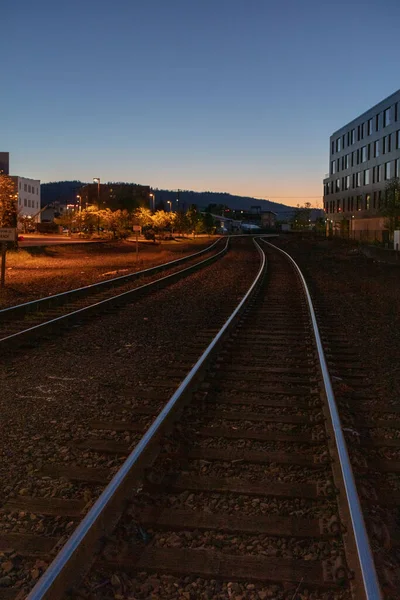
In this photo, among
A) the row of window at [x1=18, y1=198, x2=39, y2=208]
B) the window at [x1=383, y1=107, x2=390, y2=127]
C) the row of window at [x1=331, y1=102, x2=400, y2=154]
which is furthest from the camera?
the row of window at [x1=18, y1=198, x2=39, y2=208]

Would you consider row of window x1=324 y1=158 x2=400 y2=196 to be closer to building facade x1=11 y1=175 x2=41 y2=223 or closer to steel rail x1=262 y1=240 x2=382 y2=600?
building facade x1=11 y1=175 x2=41 y2=223

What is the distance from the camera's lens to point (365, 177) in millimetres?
79000

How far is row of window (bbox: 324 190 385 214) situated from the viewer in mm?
72569

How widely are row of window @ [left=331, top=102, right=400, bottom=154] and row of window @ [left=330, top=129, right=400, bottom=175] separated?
148cm

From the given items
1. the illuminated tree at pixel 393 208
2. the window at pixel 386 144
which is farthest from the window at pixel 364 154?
the illuminated tree at pixel 393 208

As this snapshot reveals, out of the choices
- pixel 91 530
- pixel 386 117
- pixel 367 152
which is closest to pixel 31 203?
pixel 367 152

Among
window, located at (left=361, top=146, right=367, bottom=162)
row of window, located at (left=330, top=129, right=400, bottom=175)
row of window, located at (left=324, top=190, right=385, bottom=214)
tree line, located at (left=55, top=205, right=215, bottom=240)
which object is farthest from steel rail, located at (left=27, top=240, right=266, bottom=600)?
window, located at (left=361, top=146, right=367, bottom=162)

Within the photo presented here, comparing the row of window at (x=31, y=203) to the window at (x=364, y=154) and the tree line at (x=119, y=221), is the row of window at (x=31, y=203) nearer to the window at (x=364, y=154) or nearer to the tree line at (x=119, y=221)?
the tree line at (x=119, y=221)

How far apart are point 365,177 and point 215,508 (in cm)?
7943

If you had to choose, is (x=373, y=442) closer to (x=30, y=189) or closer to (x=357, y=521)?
(x=357, y=521)

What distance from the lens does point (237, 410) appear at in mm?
6867

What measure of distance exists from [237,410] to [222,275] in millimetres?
20414

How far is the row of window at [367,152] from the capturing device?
67938 mm

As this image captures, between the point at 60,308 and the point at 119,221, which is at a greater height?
the point at 119,221
